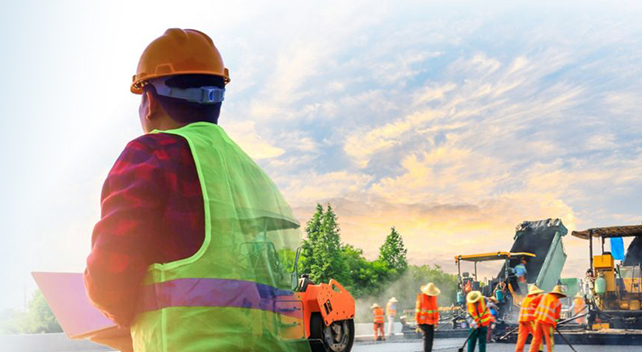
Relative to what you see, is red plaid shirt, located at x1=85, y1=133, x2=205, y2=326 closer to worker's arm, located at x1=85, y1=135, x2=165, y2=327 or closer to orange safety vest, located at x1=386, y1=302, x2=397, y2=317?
worker's arm, located at x1=85, y1=135, x2=165, y2=327

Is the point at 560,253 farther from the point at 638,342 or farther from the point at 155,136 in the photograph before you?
the point at 155,136

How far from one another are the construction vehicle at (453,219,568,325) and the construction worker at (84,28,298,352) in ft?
59.0

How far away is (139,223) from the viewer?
4.32 feet

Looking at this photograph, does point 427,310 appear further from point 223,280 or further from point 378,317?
point 223,280

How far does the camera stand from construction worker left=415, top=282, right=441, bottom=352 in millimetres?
11914

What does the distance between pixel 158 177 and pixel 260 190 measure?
0.76ft

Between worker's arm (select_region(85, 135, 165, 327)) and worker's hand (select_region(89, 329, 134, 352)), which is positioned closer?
worker's arm (select_region(85, 135, 165, 327))

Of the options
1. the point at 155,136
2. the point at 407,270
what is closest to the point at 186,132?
the point at 155,136

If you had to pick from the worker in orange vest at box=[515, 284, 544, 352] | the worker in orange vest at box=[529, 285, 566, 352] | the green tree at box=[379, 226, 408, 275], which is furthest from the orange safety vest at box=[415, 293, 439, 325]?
the green tree at box=[379, 226, 408, 275]

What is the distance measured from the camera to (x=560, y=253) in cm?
2116

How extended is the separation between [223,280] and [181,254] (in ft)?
0.28

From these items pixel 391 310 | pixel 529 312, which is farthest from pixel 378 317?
pixel 529 312

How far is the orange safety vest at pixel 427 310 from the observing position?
11904 mm

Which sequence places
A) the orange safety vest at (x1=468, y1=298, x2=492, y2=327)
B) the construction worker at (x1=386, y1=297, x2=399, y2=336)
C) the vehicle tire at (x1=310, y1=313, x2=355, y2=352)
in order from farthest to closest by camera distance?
the construction worker at (x1=386, y1=297, x2=399, y2=336) → the orange safety vest at (x1=468, y1=298, x2=492, y2=327) → the vehicle tire at (x1=310, y1=313, x2=355, y2=352)
